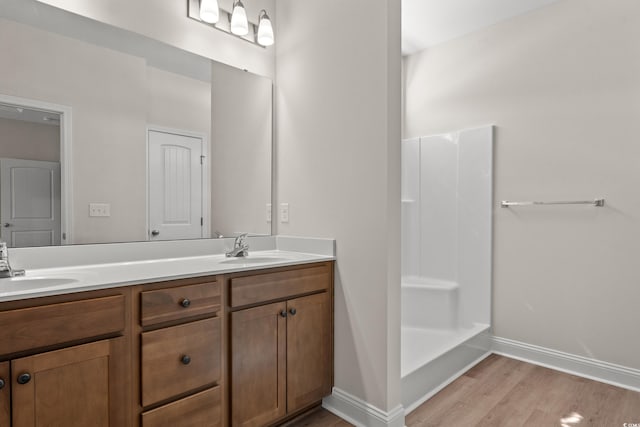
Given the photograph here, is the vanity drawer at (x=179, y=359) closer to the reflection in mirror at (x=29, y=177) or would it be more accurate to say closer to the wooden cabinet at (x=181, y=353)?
the wooden cabinet at (x=181, y=353)

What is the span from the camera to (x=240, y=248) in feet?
6.78

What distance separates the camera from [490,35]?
9.38ft

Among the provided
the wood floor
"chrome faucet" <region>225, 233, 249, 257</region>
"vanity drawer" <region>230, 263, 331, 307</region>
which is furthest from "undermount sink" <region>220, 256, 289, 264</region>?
the wood floor

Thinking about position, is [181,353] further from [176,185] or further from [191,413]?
[176,185]

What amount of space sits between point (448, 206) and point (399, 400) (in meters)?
1.76

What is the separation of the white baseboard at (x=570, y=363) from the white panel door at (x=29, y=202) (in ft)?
9.72

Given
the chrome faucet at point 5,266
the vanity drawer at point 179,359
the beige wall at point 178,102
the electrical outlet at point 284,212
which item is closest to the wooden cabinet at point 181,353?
the vanity drawer at point 179,359

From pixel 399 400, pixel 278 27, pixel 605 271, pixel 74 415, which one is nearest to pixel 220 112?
pixel 278 27

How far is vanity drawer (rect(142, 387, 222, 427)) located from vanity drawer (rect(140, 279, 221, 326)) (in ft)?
1.06

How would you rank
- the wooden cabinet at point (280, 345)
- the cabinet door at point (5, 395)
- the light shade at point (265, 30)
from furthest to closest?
the light shade at point (265, 30)
the wooden cabinet at point (280, 345)
the cabinet door at point (5, 395)

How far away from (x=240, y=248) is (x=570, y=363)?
232cm

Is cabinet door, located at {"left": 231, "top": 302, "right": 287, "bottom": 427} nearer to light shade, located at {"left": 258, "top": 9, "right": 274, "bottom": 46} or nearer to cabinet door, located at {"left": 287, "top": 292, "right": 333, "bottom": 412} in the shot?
cabinet door, located at {"left": 287, "top": 292, "right": 333, "bottom": 412}

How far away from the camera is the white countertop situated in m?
1.14

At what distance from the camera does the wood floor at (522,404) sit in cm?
188
